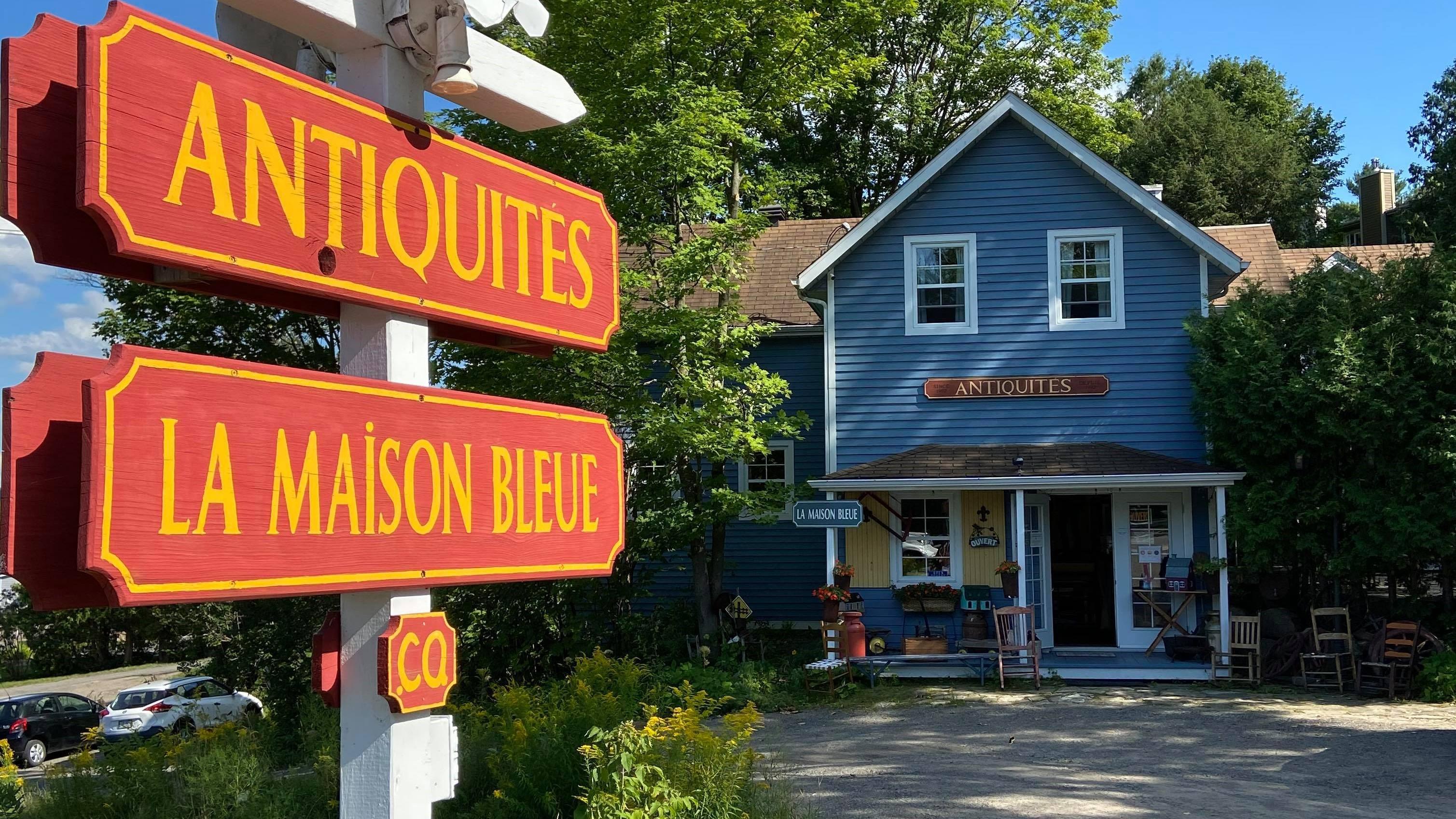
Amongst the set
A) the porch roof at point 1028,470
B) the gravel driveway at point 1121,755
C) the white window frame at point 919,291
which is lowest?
the gravel driveway at point 1121,755

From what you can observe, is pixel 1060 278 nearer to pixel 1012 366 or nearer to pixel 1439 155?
pixel 1012 366

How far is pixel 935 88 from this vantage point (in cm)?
3419

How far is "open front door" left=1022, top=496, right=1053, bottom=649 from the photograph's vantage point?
54.0ft

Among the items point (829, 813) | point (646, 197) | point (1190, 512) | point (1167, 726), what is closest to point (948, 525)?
point (1190, 512)

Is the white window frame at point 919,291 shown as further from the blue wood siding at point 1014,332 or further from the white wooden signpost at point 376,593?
the white wooden signpost at point 376,593

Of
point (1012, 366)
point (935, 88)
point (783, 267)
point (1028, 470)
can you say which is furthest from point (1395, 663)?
point (935, 88)

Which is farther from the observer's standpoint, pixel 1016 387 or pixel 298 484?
pixel 1016 387

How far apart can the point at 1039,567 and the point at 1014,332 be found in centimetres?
343

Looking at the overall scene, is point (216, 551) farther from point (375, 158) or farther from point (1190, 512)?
point (1190, 512)

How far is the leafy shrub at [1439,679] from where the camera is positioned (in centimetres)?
1357

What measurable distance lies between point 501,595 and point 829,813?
367 inches

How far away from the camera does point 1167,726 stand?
484 inches

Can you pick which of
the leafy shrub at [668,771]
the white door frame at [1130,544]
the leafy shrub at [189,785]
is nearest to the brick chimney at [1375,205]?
the white door frame at [1130,544]

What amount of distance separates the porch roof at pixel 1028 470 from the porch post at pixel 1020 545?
0.80 feet
